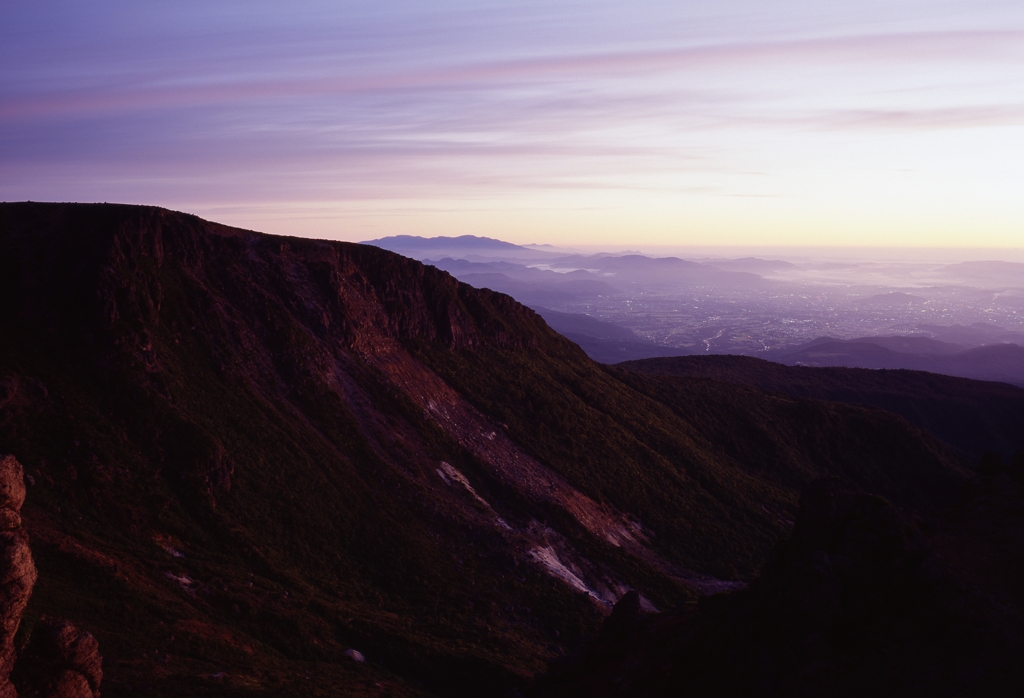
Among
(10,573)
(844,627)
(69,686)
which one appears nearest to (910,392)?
(844,627)

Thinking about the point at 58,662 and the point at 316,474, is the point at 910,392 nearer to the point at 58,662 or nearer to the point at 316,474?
the point at 316,474

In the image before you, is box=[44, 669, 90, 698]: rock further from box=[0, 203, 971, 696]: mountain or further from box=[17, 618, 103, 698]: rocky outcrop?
box=[0, 203, 971, 696]: mountain

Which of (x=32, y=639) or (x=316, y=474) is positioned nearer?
(x=32, y=639)

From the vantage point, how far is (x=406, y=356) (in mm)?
68188

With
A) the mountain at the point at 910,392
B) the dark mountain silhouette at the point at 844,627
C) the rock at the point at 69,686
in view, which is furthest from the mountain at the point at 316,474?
the mountain at the point at 910,392

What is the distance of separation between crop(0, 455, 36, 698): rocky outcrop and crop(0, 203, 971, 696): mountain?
1.45m

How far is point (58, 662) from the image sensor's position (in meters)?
18.7

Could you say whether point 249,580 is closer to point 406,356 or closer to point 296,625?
point 296,625

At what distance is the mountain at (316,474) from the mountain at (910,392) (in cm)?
4530

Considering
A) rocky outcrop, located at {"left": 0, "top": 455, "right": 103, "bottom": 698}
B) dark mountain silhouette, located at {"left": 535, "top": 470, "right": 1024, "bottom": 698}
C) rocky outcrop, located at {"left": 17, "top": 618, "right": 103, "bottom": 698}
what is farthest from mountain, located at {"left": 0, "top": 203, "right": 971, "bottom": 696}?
dark mountain silhouette, located at {"left": 535, "top": 470, "right": 1024, "bottom": 698}

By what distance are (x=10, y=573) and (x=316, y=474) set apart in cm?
3319

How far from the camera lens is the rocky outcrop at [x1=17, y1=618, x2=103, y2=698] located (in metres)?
18.2

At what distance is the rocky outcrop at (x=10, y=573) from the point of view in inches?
662

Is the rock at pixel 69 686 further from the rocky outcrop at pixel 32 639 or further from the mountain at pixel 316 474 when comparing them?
the mountain at pixel 316 474
